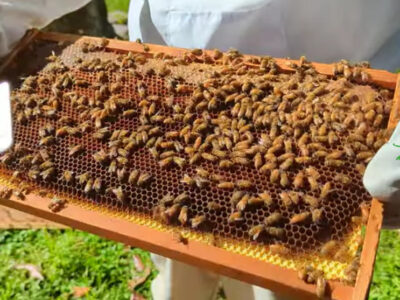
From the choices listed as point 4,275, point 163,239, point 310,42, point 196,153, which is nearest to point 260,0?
point 310,42

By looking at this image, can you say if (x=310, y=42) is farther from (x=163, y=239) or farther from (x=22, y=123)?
(x=22, y=123)

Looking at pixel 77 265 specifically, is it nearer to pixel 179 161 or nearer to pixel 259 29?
pixel 179 161

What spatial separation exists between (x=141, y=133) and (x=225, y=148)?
1.27 feet

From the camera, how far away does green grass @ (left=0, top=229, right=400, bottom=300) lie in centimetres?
382

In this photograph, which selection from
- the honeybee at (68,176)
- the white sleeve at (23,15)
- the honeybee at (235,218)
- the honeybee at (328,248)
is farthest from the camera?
the white sleeve at (23,15)

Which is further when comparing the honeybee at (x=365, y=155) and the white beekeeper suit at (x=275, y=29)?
the white beekeeper suit at (x=275, y=29)

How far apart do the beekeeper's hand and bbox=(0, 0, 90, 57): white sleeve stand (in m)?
2.07

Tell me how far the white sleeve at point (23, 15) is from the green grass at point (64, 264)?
196cm

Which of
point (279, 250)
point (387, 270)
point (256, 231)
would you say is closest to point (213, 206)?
point (256, 231)

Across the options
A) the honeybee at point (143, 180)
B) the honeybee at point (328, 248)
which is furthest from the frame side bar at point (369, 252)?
the honeybee at point (143, 180)

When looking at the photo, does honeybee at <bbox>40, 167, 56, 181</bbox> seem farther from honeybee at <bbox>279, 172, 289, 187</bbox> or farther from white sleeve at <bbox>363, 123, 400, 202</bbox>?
white sleeve at <bbox>363, 123, 400, 202</bbox>

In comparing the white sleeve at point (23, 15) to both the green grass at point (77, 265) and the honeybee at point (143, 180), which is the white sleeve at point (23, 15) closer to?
the honeybee at point (143, 180)

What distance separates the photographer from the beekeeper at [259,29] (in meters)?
2.38

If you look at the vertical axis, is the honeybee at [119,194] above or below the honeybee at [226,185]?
below
